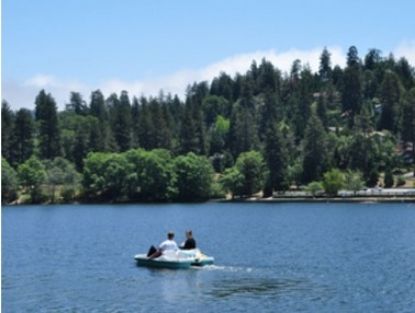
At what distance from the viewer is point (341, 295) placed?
35750 millimetres

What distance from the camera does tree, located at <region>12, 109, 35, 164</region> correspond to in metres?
193

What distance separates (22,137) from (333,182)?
254 feet

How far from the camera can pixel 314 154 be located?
177 m

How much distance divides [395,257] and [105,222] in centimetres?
5706

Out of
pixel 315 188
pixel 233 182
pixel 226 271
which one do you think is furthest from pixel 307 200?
pixel 226 271

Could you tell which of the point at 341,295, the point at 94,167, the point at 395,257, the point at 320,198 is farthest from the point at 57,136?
the point at 341,295

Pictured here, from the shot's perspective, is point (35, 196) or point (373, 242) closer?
point (373, 242)

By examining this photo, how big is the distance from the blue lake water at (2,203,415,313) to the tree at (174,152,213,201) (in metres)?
77.4

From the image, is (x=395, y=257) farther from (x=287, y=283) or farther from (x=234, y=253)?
(x=287, y=283)

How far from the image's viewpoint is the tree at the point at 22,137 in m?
193

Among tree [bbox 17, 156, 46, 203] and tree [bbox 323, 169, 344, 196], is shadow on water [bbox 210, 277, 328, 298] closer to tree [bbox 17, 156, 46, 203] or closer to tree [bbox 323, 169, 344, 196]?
tree [bbox 323, 169, 344, 196]

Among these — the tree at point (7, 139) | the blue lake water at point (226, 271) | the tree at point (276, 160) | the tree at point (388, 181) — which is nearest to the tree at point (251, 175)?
the tree at point (276, 160)

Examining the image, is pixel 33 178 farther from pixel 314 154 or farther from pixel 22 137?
pixel 314 154

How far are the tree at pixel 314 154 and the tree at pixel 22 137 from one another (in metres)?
65.7
